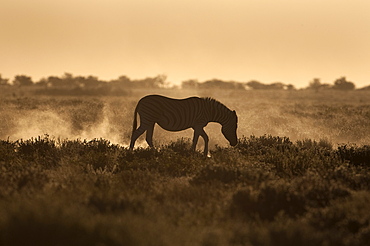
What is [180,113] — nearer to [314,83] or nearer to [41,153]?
[41,153]

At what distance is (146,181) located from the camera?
12.0 metres

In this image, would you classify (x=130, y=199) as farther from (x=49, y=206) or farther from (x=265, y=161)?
(x=265, y=161)

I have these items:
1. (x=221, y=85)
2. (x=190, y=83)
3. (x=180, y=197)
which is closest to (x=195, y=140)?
(x=180, y=197)

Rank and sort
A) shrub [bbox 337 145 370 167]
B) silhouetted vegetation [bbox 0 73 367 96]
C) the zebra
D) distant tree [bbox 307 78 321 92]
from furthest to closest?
distant tree [bbox 307 78 321 92] → silhouetted vegetation [bbox 0 73 367 96] → the zebra → shrub [bbox 337 145 370 167]

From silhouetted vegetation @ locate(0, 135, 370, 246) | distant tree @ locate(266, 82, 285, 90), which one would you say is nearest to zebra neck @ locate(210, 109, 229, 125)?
silhouetted vegetation @ locate(0, 135, 370, 246)

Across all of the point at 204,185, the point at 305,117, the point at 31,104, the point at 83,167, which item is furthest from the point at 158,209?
the point at 31,104

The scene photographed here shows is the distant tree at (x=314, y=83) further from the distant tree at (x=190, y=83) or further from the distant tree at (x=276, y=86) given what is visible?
the distant tree at (x=190, y=83)

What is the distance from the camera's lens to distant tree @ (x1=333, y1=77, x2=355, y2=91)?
109 m

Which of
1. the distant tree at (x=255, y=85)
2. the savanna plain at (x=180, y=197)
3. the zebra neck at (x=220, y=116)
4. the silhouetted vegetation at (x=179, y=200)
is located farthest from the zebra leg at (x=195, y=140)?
the distant tree at (x=255, y=85)

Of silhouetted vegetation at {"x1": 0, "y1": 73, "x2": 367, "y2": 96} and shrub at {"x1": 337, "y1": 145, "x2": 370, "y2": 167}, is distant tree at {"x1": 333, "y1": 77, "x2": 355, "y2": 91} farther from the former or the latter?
shrub at {"x1": 337, "y1": 145, "x2": 370, "y2": 167}

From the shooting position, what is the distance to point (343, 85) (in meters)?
109

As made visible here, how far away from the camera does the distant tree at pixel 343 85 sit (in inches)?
4281

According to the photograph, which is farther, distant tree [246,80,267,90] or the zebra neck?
distant tree [246,80,267,90]

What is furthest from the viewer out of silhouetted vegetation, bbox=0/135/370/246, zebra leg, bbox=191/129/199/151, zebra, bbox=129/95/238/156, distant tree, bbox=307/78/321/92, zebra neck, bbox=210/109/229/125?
distant tree, bbox=307/78/321/92
